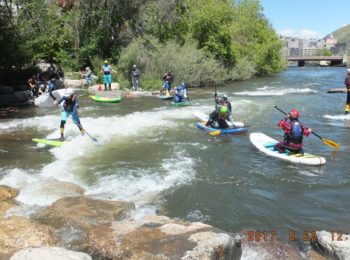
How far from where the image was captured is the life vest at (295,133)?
10617 mm

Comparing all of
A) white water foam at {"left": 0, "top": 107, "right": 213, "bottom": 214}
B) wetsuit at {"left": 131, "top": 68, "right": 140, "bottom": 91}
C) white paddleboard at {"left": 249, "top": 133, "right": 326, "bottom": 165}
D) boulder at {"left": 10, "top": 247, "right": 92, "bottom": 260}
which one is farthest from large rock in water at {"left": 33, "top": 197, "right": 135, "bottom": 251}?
wetsuit at {"left": 131, "top": 68, "right": 140, "bottom": 91}

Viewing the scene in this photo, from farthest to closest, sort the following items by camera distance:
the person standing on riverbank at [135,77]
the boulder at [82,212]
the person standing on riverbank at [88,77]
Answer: the person standing on riverbank at [88,77] → the person standing on riverbank at [135,77] → the boulder at [82,212]

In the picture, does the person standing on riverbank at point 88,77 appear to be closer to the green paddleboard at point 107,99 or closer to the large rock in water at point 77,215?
the green paddleboard at point 107,99

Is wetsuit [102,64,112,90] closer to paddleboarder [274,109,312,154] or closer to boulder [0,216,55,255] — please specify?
paddleboarder [274,109,312,154]

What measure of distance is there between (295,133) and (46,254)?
7451 mm

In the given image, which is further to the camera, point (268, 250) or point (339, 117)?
point (339, 117)

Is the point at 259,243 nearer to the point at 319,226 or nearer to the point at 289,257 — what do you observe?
the point at 289,257

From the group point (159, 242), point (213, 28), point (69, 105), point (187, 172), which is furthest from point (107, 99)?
point (213, 28)

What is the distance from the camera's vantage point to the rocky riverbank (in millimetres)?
5395

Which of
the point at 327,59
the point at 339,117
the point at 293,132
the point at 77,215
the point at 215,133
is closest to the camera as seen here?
the point at 77,215

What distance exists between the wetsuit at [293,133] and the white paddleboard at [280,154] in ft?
0.61

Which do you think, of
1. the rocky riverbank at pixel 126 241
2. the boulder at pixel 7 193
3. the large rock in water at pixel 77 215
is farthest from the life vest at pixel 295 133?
the boulder at pixel 7 193

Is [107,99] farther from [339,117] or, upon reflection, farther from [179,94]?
[339,117]

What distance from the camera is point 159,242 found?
18.8 feet
